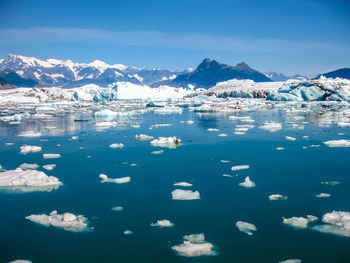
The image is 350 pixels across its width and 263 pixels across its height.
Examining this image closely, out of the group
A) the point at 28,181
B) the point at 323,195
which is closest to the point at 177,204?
the point at 323,195

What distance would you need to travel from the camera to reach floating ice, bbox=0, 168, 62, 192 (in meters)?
6.41

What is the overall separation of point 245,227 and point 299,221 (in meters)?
0.85

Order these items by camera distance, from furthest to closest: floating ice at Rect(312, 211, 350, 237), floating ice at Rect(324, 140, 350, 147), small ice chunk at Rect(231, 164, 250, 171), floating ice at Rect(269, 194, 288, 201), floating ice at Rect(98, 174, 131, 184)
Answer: floating ice at Rect(324, 140, 350, 147)
small ice chunk at Rect(231, 164, 250, 171)
floating ice at Rect(98, 174, 131, 184)
floating ice at Rect(269, 194, 288, 201)
floating ice at Rect(312, 211, 350, 237)

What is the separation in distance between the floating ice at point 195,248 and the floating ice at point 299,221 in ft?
4.56

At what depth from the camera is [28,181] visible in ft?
21.5

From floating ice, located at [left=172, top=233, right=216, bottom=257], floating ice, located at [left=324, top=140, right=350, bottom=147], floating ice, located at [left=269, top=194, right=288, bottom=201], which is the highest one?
floating ice, located at [left=324, top=140, right=350, bottom=147]

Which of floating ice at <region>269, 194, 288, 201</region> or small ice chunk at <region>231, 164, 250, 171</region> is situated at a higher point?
small ice chunk at <region>231, 164, 250, 171</region>

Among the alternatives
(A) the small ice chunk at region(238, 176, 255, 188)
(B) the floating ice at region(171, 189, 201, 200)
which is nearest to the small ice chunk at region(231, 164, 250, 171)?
(A) the small ice chunk at region(238, 176, 255, 188)

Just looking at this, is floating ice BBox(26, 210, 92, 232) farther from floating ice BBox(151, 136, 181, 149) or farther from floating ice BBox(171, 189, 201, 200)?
floating ice BBox(151, 136, 181, 149)

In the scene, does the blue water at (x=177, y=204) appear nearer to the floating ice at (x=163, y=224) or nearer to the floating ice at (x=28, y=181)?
the floating ice at (x=163, y=224)

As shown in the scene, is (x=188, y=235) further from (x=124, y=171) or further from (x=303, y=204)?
(x=124, y=171)

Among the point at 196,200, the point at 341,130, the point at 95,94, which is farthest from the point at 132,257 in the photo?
the point at 95,94

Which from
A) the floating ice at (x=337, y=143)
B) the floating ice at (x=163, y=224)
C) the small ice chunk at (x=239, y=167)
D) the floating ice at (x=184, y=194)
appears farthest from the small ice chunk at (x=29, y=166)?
the floating ice at (x=337, y=143)

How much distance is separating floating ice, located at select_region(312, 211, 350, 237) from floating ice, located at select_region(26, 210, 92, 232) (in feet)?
11.2
